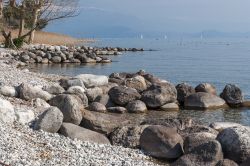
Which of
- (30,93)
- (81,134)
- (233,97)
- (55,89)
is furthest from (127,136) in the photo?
(233,97)

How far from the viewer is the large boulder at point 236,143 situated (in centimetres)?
1067

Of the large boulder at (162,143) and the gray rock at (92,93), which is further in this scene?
the gray rock at (92,93)

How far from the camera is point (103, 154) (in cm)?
1056

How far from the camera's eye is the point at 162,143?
11305mm

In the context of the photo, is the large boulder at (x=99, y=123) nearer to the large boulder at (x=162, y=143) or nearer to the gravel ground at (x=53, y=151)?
the gravel ground at (x=53, y=151)

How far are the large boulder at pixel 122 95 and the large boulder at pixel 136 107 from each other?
0.35 m

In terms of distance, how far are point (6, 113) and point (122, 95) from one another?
8.36 m

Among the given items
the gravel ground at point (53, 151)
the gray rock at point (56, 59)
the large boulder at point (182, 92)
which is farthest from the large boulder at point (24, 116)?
the gray rock at point (56, 59)

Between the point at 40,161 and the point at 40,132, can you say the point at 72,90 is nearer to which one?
the point at 40,132

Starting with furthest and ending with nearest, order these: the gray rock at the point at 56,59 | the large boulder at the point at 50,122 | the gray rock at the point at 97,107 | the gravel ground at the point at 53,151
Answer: the gray rock at the point at 56,59, the gray rock at the point at 97,107, the large boulder at the point at 50,122, the gravel ground at the point at 53,151

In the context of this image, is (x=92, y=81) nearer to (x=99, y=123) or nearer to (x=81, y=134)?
(x=99, y=123)

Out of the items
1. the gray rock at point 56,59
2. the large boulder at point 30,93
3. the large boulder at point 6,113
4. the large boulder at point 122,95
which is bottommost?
the gray rock at point 56,59

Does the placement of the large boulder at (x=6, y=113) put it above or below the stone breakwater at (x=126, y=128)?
above

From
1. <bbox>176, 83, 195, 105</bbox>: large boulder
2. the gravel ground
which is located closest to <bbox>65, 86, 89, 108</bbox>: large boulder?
<bbox>176, 83, 195, 105</bbox>: large boulder
